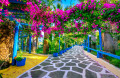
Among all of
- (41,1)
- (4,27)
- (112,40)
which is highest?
(41,1)

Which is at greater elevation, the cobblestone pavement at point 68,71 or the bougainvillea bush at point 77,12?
the bougainvillea bush at point 77,12

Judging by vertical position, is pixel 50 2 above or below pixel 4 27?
above

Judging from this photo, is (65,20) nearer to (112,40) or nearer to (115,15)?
(115,15)

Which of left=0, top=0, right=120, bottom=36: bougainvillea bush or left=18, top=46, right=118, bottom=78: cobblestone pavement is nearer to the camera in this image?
left=18, top=46, right=118, bottom=78: cobblestone pavement

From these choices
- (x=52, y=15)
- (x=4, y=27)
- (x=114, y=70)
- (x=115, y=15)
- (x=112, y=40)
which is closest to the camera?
(x=114, y=70)

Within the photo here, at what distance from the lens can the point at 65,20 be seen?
4.13 metres

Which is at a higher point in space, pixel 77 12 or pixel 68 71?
pixel 77 12

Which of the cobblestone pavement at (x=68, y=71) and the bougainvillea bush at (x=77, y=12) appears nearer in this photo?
the cobblestone pavement at (x=68, y=71)

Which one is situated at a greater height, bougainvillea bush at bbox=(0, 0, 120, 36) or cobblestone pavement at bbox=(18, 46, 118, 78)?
bougainvillea bush at bbox=(0, 0, 120, 36)

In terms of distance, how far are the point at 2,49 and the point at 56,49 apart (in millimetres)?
5290

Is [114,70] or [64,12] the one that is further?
[64,12]

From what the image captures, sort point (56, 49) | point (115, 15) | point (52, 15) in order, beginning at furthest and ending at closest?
point (56, 49), point (52, 15), point (115, 15)

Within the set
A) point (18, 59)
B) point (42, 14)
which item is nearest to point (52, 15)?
point (42, 14)

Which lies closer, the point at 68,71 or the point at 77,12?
the point at 68,71
